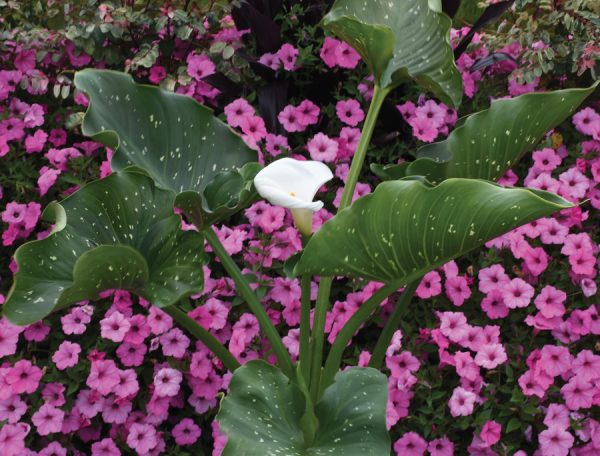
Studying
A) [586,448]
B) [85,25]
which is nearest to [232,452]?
[586,448]

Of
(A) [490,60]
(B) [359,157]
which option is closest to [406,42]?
(B) [359,157]

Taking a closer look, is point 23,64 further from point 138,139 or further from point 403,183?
point 403,183

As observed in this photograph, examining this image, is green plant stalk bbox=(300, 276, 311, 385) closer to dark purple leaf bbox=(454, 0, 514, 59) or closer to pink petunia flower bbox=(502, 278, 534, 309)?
pink petunia flower bbox=(502, 278, 534, 309)

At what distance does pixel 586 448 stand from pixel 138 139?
1.19 m

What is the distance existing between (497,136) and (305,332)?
56 centimetres

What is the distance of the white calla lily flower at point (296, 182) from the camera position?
1.40 metres

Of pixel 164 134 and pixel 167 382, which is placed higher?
pixel 164 134

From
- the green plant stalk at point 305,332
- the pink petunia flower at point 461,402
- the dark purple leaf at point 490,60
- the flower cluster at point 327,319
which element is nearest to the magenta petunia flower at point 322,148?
the flower cluster at point 327,319

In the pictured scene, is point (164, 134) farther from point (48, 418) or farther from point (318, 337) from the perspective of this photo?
point (48, 418)

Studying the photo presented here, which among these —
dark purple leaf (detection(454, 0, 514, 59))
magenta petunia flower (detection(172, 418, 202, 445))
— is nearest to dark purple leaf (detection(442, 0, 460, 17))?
dark purple leaf (detection(454, 0, 514, 59))

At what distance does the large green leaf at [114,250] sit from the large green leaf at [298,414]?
0.68 ft

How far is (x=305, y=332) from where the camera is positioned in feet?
5.20

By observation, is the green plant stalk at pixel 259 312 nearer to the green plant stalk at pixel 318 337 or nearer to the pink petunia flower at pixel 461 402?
the green plant stalk at pixel 318 337

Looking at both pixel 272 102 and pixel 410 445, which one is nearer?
pixel 410 445
